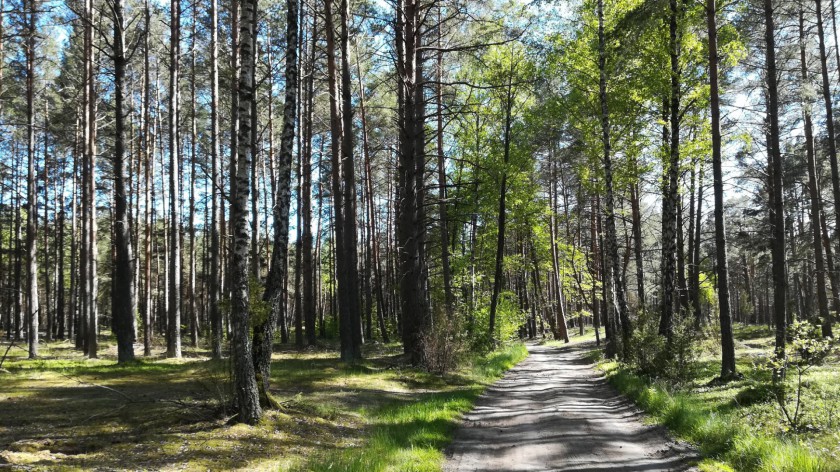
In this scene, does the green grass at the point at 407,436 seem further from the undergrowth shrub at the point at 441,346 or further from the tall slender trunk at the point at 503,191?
the tall slender trunk at the point at 503,191

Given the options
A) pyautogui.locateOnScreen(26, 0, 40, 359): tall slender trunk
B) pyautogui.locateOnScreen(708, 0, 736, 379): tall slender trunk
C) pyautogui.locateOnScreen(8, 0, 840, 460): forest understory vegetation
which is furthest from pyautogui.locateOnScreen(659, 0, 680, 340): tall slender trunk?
pyautogui.locateOnScreen(26, 0, 40, 359): tall slender trunk

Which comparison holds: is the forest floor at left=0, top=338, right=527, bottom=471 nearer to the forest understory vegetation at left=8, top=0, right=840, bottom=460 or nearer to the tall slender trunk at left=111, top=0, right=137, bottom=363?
the forest understory vegetation at left=8, top=0, right=840, bottom=460

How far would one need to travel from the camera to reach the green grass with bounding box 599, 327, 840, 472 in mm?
5059

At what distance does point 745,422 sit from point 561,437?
2.48 meters

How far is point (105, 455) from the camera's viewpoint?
5.21m

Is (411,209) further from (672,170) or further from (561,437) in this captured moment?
(561,437)

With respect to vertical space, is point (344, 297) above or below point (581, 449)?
above

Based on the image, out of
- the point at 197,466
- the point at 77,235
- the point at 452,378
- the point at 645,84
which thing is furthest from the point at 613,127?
the point at 77,235

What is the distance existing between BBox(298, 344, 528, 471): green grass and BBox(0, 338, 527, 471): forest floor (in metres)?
0.02

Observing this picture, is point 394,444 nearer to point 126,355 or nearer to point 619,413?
point 619,413

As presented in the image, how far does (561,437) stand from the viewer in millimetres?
7121

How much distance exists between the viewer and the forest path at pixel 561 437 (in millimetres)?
5910

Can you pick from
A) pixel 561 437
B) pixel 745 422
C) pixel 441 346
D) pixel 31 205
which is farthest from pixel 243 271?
pixel 31 205

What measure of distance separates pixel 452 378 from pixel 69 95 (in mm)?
24239
